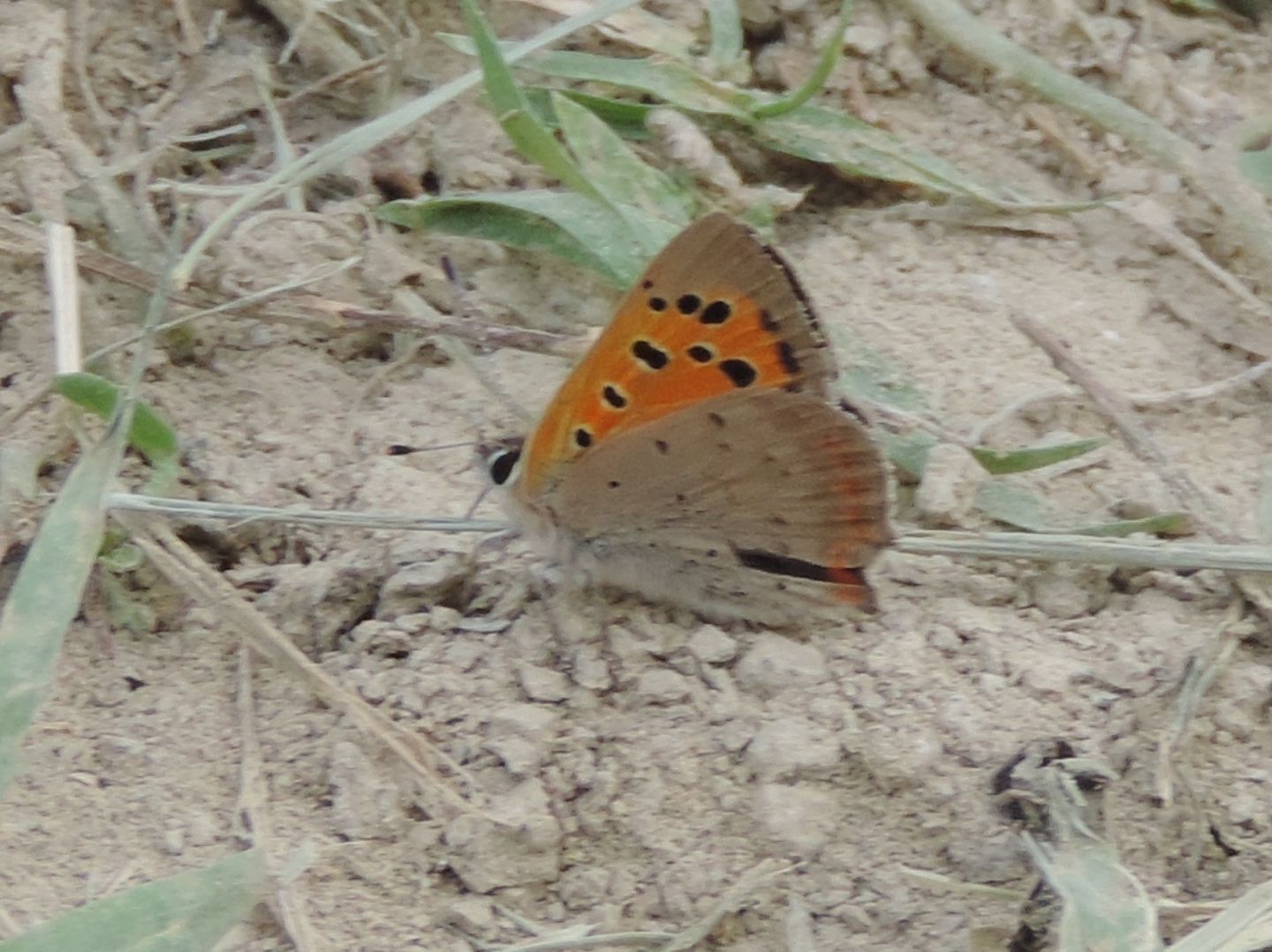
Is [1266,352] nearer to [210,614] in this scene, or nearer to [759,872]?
[759,872]

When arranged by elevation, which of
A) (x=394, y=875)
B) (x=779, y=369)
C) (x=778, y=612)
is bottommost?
(x=394, y=875)

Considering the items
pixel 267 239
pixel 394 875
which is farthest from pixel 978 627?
pixel 267 239

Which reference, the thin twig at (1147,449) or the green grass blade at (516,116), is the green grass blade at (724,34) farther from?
the thin twig at (1147,449)

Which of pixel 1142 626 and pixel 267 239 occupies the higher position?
pixel 267 239

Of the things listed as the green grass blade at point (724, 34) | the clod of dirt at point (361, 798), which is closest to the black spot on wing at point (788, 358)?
the clod of dirt at point (361, 798)

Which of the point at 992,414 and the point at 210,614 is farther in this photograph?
the point at 992,414

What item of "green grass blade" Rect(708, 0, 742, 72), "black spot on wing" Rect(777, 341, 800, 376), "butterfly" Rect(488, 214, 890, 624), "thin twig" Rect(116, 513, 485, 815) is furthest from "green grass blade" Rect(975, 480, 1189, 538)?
"green grass blade" Rect(708, 0, 742, 72)

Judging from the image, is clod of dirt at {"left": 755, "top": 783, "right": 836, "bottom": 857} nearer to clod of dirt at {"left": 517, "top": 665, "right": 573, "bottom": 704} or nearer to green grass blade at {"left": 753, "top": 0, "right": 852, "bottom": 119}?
clod of dirt at {"left": 517, "top": 665, "right": 573, "bottom": 704}
